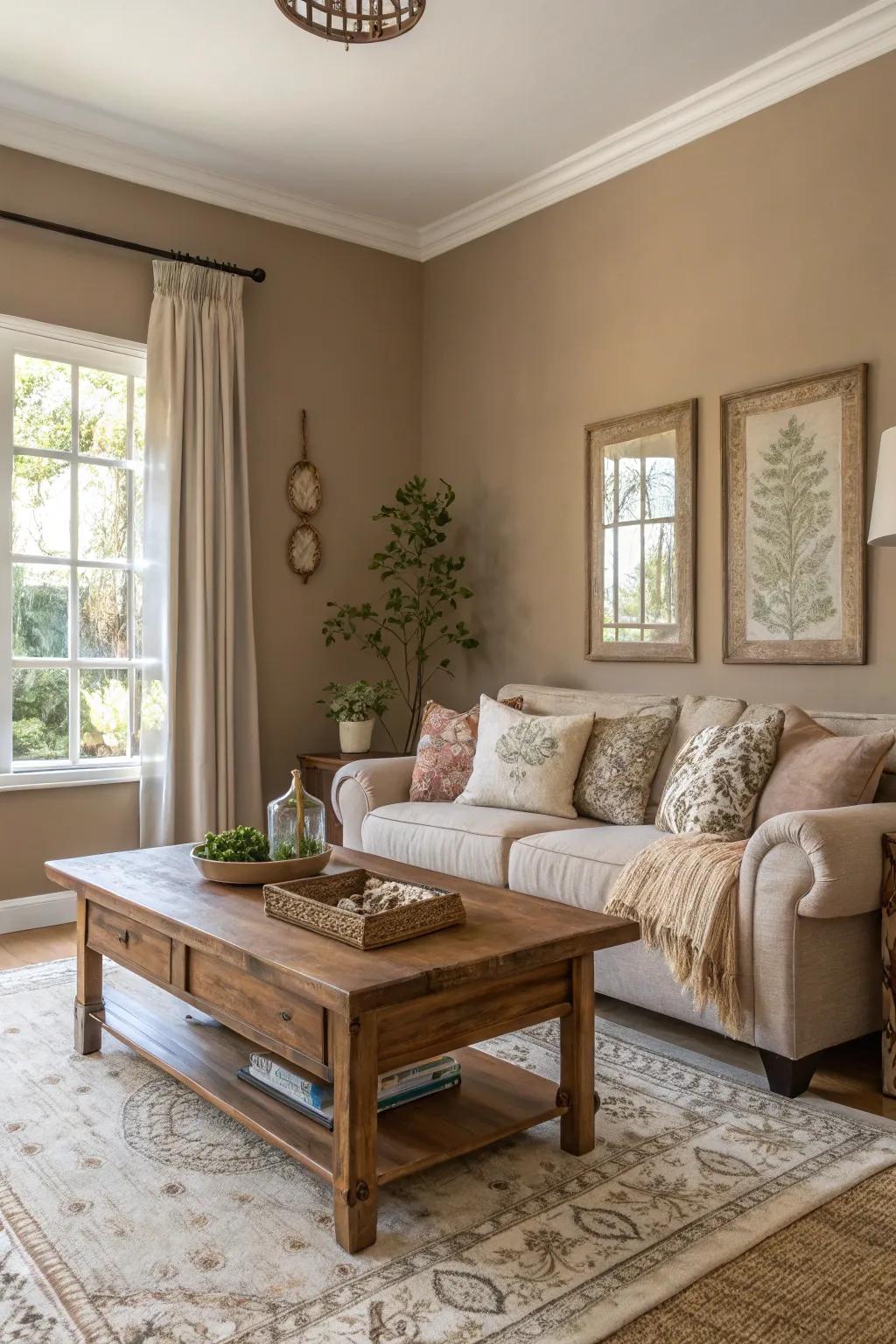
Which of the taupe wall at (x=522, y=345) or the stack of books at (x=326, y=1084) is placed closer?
the stack of books at (x=326, y=1084)

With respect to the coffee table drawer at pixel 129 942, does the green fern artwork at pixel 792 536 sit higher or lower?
higher

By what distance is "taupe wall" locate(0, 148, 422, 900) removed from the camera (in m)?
4.11

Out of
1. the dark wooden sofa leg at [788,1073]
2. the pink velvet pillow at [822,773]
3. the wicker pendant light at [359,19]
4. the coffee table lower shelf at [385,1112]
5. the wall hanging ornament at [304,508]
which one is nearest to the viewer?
the coffee table lower shelf at [385,1112]

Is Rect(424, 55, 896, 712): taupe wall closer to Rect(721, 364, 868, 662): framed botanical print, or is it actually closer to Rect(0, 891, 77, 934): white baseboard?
Rect(721, 364, 868, 662): framed botanical print

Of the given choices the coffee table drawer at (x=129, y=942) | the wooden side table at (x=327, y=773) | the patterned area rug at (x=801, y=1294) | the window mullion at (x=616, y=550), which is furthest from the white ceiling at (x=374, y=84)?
the patterned area rug at (x=801, y=1294)

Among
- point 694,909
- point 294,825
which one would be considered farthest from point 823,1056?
point 294,825

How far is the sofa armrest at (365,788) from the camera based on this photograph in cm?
399

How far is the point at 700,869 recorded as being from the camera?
104 inches

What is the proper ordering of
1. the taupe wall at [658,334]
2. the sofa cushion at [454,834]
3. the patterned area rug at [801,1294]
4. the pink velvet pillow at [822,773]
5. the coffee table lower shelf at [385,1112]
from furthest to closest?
the taupe wall at [658,334] < the sofa cushion at [454,834] < the pink velvet pillow at [822,773] < the coffee table lower shelf at [385,1112] < the patterned area rug at [801,1294]

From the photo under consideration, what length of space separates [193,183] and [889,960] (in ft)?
13.0

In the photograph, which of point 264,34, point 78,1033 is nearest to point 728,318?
point 264,34

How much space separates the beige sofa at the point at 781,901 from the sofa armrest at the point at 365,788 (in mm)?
629

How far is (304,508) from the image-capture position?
4.85m

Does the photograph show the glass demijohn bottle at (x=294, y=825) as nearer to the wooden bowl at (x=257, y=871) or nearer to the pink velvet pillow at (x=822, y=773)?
the wooden bowl at (x=257, y=871)
